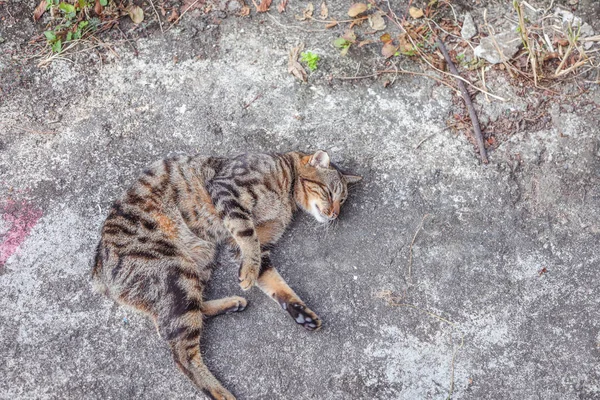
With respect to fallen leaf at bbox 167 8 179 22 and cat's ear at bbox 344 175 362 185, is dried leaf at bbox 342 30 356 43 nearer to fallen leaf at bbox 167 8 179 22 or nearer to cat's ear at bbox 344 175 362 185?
cat's ear at bbox 344 175 362 185

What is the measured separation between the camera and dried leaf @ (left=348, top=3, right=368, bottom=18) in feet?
15.8

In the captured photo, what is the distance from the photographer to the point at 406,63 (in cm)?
465

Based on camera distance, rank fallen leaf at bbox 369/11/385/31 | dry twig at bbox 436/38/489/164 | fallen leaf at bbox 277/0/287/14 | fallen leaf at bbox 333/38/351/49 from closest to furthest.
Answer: dry twig at bbox 436/38/489/164, fallen leaf at bbox 333/38/351/49, fallen leaf at bbox 369/11/385/31, fallen leaf at bbox 277/0/287/14

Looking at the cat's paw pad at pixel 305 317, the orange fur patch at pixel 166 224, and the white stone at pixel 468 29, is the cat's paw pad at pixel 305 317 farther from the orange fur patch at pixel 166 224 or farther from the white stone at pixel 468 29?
the white stone at pixel 468 29

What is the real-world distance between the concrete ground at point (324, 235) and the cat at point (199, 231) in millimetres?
131

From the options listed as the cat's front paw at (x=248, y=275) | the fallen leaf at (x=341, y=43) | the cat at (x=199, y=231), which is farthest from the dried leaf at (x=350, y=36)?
the cat's front paw at (x=248, y=275)

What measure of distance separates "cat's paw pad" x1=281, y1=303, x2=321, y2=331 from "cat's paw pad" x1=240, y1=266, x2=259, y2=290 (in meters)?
0.32

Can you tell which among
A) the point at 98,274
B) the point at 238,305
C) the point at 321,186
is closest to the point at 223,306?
the point at 238,305

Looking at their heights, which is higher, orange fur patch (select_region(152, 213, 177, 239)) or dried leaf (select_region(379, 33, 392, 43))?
dried leaf (select_region(379, 33, 392, 43))

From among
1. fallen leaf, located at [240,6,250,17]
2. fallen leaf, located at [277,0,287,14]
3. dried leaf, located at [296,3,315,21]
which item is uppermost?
fallen leaf, located at [240,6,250,17]

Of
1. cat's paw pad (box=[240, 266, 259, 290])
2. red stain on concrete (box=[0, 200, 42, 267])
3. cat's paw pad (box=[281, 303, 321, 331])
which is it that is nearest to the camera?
cat's paw pad (box=[281, 303, 321, 331])

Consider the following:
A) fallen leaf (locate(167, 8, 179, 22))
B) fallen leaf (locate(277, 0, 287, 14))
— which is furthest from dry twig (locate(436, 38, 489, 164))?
fallen leaf (locate(167, 8, 179, 22))

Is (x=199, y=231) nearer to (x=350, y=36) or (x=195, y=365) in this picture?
(x=195, y=365)

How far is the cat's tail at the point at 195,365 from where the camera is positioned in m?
3.33
